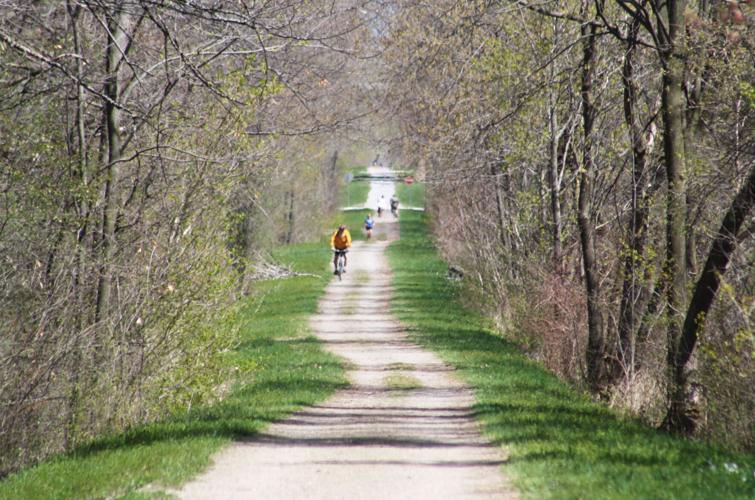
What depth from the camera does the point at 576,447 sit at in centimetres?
970

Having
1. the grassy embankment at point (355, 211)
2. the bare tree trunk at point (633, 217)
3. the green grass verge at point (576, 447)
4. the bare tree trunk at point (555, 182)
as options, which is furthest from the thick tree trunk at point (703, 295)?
the grassy embankment at point (355, 211)

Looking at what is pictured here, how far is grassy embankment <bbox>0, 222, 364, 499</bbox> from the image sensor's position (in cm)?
884

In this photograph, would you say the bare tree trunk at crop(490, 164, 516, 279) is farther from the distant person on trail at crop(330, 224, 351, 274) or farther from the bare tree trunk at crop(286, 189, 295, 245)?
the bare tree trunk at crop(286, 189, 295, 245)

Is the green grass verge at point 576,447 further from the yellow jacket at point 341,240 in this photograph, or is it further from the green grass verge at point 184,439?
the yellow jacket at point 341,240

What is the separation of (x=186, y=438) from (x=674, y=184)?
6291 millimetres

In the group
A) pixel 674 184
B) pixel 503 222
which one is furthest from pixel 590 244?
pixel 503 222

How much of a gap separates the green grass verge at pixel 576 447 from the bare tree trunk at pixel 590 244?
804mm

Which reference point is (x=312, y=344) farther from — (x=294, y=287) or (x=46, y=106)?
(x=294, y=287)

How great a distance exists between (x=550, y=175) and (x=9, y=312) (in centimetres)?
1185

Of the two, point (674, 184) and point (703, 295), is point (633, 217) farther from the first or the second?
point (703, 295)

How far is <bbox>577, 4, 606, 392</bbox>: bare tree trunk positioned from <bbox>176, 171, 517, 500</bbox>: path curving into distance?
2.26 m

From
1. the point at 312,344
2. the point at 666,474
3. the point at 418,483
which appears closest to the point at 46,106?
the point at 418,483

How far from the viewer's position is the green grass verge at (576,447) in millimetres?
7848

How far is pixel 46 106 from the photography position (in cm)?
1334
